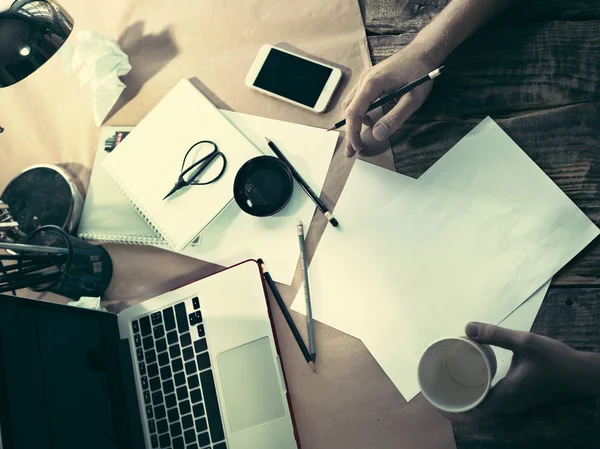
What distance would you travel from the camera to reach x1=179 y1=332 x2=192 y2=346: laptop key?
829mm

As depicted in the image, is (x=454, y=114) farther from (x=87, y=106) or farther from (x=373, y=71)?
(x=87, y=106)

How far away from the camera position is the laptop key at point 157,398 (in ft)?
2.70

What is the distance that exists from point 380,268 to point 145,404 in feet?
1.44


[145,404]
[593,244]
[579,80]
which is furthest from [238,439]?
[579,80]

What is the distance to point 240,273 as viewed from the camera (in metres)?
0.84

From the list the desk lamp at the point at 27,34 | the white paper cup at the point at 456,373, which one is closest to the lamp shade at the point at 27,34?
the desk lamp at the point at 27,34

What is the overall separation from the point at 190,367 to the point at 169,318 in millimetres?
88

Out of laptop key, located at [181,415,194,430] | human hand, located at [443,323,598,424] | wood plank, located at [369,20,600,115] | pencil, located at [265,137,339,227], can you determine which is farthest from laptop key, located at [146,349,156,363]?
wood plank, located at [369,20,600,115]

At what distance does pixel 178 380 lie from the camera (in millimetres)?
819

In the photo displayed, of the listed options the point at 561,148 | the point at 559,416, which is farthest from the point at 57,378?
the point at 561,148

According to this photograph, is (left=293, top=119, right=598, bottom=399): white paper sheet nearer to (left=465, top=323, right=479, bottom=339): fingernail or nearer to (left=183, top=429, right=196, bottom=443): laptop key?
(left=465, top=323, right=479, bottom=339): fingernail

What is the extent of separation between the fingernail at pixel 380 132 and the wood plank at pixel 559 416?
347 mm

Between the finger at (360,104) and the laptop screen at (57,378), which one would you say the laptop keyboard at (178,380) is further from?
the finger at (360,104)

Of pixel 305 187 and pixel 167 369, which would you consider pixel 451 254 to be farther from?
pixel 167 369
